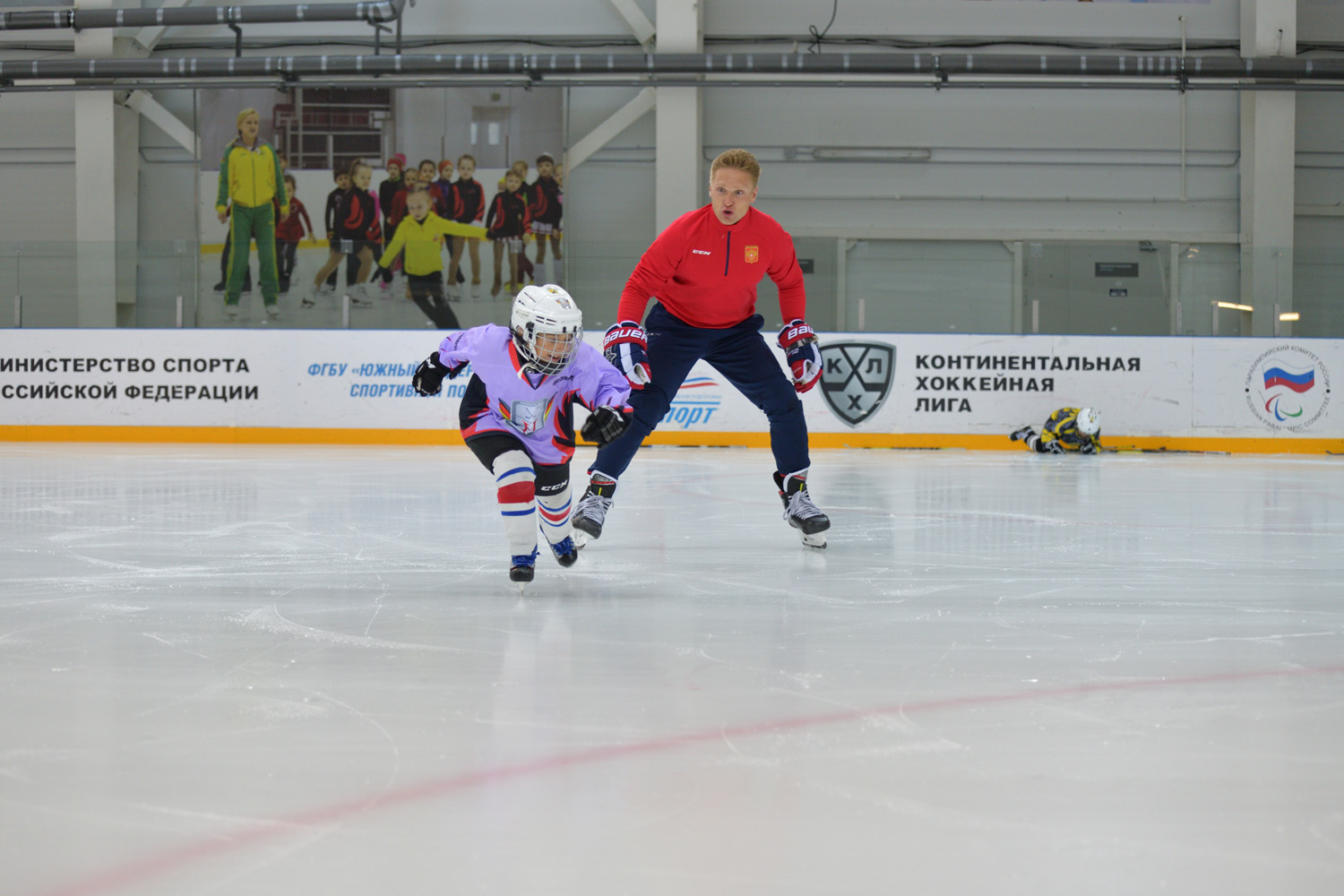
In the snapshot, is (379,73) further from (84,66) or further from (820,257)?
(820,257)

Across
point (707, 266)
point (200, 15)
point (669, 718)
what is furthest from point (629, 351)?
point (200, 15)

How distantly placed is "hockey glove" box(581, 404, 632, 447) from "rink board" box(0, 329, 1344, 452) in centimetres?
786

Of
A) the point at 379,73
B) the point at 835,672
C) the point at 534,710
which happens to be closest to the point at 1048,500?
the point at 835,672

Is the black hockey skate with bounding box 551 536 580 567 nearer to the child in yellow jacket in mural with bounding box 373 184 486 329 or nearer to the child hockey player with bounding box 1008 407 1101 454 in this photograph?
the child hockey player with bounding box 1008 407 1101 454

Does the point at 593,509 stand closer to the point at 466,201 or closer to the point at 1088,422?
the point at 1088,422

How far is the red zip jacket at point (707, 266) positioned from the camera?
421 cm

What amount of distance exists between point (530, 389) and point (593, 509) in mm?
872

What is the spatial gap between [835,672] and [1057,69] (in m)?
13.5

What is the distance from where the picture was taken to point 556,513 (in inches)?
141

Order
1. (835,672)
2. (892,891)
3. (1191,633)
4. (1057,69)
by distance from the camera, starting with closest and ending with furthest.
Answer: (892,891) < (835,672) < (1191,633) < (1057,69)

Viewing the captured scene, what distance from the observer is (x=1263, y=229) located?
14266mm

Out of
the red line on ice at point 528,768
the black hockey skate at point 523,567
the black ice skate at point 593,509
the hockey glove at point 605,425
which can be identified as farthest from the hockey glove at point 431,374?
the red line on ice at point 528,768

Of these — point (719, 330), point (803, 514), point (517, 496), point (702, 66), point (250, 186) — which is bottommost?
point (803, 514)

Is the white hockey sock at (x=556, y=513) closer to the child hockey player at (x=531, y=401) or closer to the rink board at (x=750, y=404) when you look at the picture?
the child hockey player at (x=531, y=401)
